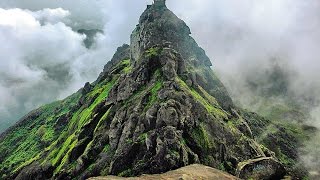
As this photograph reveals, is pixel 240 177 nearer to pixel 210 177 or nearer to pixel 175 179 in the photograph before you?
pixel 210 177

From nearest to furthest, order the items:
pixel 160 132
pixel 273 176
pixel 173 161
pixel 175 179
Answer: pixel 175 179, pixel 273 176, pixel 173 161, pixel 160 132

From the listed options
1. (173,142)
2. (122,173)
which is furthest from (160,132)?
(122,173)

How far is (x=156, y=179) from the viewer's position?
4505 inches

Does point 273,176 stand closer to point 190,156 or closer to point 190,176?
point 190,176

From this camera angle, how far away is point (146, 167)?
191 m

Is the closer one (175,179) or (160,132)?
(175,179)

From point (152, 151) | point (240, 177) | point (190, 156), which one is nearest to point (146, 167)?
point (152, 151)

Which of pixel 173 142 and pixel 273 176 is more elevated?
pixel 173 142

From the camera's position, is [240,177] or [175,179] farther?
[240,177]

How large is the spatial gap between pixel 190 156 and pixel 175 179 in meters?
88.0

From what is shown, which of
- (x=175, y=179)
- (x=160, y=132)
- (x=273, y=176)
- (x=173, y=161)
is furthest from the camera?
(x=160, y=132)

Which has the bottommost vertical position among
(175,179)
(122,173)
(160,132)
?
(175,179)

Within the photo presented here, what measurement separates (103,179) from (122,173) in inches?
3337

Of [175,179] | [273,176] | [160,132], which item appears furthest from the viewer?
[160,132]
